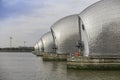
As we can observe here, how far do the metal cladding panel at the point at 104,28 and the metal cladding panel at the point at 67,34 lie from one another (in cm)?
1377

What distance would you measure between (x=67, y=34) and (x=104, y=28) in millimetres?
17543

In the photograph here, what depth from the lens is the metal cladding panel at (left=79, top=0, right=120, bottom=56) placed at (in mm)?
30797

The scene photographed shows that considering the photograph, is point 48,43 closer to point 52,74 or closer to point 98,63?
point 98,63

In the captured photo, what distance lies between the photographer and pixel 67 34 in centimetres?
4878

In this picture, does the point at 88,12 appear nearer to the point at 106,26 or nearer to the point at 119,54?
the point at 106,26

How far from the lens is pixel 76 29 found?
47594mm

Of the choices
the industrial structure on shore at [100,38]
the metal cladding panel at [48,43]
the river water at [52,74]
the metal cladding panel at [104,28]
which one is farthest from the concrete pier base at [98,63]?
the metal cladding panel at [48,43]

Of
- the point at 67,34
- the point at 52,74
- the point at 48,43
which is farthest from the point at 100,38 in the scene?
the point at 48,43

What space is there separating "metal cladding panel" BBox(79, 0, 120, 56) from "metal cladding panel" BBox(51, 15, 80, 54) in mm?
13769

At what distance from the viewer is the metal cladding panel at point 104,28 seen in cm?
3080

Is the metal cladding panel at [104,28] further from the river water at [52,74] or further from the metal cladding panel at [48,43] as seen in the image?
the metal cladding panel at [48,43]

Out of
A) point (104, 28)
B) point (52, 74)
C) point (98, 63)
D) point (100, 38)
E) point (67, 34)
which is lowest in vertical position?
point (52, 74)

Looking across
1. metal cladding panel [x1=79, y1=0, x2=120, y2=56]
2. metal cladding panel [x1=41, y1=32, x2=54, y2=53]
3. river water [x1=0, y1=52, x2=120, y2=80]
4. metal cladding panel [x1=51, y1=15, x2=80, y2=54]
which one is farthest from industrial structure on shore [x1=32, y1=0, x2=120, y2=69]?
metal cladding panel [x1=41, y1=32, x2=54, y2=53]

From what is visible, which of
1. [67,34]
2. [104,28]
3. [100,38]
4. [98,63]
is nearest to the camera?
[98,63]
